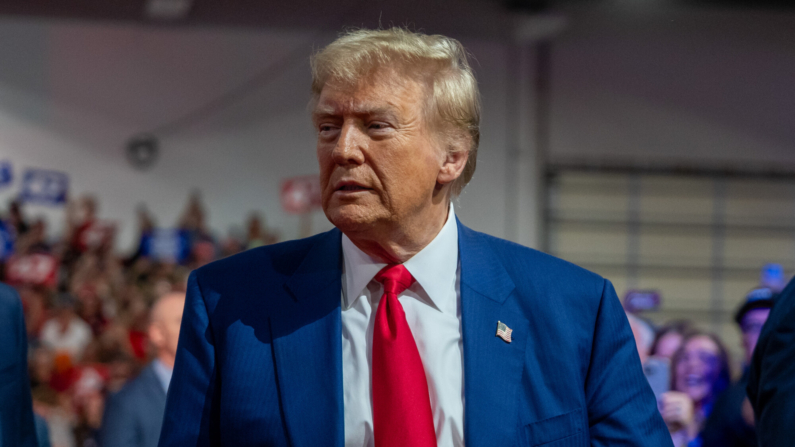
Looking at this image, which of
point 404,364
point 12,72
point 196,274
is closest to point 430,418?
point 404,364

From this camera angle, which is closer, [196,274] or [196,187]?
[196,274]

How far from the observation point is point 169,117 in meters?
9.41

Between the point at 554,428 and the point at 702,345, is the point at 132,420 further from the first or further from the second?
the point at 702,345

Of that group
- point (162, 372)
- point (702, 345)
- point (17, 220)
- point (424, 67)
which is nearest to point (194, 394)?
point (424, 67)

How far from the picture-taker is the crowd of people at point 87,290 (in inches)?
237

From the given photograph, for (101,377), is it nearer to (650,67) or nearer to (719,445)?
(719,445)

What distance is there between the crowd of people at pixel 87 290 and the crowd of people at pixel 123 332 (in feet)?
0.04

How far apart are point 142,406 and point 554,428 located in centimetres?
237

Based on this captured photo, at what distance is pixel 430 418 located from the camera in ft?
5.21

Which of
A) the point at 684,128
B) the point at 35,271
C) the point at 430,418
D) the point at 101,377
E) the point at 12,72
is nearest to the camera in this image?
the point at 430,418

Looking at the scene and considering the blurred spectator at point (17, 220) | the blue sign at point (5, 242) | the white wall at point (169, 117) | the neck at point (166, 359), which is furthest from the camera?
the white wall at point (169, 117)

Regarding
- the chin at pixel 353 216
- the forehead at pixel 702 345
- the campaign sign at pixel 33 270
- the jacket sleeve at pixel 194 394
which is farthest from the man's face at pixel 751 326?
the campaign sign at pixel 33 270

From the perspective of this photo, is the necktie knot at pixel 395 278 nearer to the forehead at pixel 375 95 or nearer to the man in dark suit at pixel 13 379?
the forehead at pixel 375 95

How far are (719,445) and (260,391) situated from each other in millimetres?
2689
